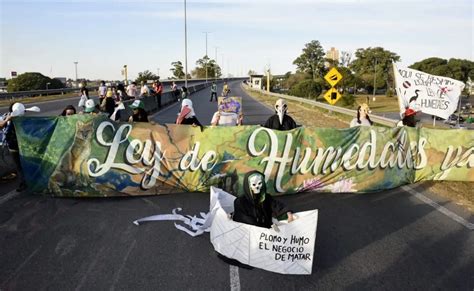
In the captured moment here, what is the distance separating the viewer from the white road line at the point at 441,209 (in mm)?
6215

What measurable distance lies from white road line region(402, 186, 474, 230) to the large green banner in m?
0.41

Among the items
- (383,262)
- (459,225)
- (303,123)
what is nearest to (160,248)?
(383,262)

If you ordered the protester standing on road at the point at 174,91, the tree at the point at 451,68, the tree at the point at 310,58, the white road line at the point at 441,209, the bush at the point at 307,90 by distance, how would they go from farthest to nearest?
the tree at the point at 310,58
the tree at the point at 451,68
the bush at the point at 307,90
the protester standing on road at the point at 174,91
the white road line at the point at 441,209

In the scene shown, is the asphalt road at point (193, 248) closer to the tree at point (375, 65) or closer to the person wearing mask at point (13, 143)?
the person wearing mask at point (13, 143)

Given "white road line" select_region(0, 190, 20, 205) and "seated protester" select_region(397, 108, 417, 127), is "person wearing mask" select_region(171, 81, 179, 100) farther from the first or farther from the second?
"white road line" select_region(0, 190, 20, 205)

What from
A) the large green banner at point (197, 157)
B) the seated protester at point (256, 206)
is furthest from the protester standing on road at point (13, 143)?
the seated protester at point (256, 206)

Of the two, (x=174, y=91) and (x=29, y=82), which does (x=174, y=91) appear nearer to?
(x=174, y=91)

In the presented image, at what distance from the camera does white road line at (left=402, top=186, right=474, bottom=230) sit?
622 centimetres

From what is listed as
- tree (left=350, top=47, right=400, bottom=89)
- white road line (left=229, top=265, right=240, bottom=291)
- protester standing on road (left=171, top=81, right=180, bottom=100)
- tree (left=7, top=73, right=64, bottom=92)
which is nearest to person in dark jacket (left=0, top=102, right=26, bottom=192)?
white road line (left=229, top=265, right=240, bottom=291)

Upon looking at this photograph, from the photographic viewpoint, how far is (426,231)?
5.88 metres

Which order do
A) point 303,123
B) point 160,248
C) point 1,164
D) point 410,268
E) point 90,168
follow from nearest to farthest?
point 410,268
point 160,248
point 90,168
point 1,164
point 303,123

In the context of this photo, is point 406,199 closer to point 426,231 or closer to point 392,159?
point 392,159

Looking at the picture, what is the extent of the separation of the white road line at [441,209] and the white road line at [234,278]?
3810 mm

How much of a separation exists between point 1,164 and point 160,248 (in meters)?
5.05
